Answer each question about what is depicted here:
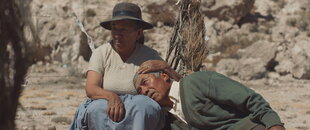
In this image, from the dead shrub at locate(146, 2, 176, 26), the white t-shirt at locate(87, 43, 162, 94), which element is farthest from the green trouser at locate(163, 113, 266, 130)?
the dead shrub at locate(146, 2, 176, 26)

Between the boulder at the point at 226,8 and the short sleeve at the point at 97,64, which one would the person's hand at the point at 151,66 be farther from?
the boulder at the point at 226,8

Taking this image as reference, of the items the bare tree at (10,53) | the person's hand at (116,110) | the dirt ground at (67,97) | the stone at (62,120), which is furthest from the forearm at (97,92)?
the stone at (62,120)

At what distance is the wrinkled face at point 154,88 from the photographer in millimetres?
4488

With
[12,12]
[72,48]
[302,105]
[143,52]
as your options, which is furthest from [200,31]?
[72,48]

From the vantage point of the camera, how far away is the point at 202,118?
4.31 m

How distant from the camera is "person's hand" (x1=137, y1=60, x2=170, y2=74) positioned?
15.4ft

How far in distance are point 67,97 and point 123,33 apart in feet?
26.0

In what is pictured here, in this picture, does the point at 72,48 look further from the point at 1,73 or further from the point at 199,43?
the point at 1,73

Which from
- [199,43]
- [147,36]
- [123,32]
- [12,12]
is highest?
[12,12]

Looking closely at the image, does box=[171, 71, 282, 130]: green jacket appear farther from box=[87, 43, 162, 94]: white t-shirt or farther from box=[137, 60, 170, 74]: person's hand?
box=[87, 43, 162, 94]: white t-shirt

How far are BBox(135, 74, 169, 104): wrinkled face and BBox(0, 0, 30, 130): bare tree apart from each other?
1769 millimetres

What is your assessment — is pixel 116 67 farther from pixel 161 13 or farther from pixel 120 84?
pixel 161 13

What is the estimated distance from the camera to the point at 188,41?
6.95 metres

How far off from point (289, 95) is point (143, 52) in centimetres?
885
